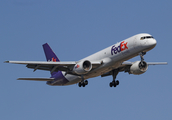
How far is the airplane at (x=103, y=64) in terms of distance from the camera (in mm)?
40219

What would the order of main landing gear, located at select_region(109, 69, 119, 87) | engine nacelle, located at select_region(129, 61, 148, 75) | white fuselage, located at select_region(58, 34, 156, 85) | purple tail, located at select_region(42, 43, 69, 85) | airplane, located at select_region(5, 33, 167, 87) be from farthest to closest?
main landing gear, located at select_region(109, 69, 119, 87)
purple tail, located at select_region(42, 43, 69, 85)
engine nacelle, located at select_region(129, 61, 148, 75)
airplane, located at select_region(5, 33, 167, 87)
white fuselage, located at select_region(58, 34, 156, 85)

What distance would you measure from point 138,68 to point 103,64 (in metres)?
5.47

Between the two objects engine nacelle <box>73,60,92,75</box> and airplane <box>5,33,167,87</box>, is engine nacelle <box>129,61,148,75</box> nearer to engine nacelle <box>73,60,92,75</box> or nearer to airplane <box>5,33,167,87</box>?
airplane <box>5,33,167,87</box>

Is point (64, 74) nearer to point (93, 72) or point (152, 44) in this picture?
point (93, 72)

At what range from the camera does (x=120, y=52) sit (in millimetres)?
41156

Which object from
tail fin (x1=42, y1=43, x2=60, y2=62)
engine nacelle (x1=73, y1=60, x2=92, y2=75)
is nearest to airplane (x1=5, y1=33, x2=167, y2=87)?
engine nacelle (x1=73, y1=60, x2=92, y2=75)

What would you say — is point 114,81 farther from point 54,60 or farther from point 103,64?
point 54,60

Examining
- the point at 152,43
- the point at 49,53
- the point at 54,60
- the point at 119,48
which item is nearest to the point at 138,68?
the point at 119,48

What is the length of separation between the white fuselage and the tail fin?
8380 millimetres

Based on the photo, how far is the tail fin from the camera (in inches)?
2049

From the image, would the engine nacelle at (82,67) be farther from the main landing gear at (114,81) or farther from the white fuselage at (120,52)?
the main landing gear at (114,81)

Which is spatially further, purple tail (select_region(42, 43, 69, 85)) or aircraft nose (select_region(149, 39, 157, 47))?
purple tail (select_region(42, 43, 69, 85))

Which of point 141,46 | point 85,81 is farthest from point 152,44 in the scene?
point 85,81

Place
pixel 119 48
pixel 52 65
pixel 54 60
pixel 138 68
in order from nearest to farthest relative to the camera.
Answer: pixel 119 48 < pixel 52 65 < pixel 138 68 < pixel 54 60
